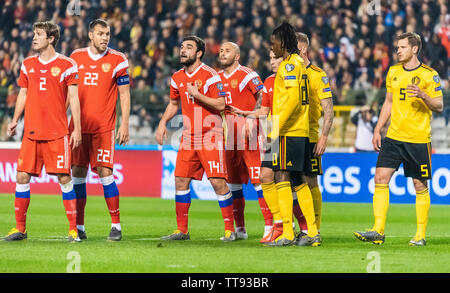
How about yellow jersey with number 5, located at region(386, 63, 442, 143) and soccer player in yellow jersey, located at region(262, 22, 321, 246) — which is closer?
soccer player in yellow jersey, located at region(262, 22, 321, 246)

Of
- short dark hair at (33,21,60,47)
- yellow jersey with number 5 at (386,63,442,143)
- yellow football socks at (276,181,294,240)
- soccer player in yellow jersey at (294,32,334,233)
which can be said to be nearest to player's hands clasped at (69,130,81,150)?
short dark hair at (33,21,60,47)

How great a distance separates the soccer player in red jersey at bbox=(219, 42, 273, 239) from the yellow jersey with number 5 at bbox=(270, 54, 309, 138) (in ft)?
4.91

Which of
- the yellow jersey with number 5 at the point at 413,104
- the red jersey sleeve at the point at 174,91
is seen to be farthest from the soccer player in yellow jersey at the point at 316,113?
the red jersey sleeve at the point at 174,91

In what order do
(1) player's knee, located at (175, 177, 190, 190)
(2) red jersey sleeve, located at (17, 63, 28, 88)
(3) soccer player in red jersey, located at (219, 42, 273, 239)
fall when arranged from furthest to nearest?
(3) soccer player in red jersey, located at (219, 42, 273, 239)
(1) player's knee, located at (175, 177, 190, 190)
(2) red jersey sleeve, located at (17, 63, 28, 88)

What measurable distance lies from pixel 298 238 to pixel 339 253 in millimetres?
863

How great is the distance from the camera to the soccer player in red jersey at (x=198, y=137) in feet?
32.6

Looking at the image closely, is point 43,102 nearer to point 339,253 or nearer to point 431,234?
point 339,253

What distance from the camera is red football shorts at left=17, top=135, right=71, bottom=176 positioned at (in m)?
9.16

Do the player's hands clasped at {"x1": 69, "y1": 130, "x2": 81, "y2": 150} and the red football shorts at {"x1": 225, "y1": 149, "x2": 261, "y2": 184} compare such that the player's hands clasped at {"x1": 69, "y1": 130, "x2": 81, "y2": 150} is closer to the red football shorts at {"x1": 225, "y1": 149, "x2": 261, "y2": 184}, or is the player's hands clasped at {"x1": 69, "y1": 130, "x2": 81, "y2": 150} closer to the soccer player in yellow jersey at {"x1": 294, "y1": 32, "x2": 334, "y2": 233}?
the red football shorts at {"x1": 225, "y1": 149, "x2": 261, "y2": 184}

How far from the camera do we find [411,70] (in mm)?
9484

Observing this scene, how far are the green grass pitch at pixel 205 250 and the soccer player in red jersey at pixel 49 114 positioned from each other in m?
0.72

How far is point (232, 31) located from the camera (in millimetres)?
22156

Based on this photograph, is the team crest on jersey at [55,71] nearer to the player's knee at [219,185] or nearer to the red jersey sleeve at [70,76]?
the red jersey sleeve at [70,76]

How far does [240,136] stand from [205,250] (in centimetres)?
222
